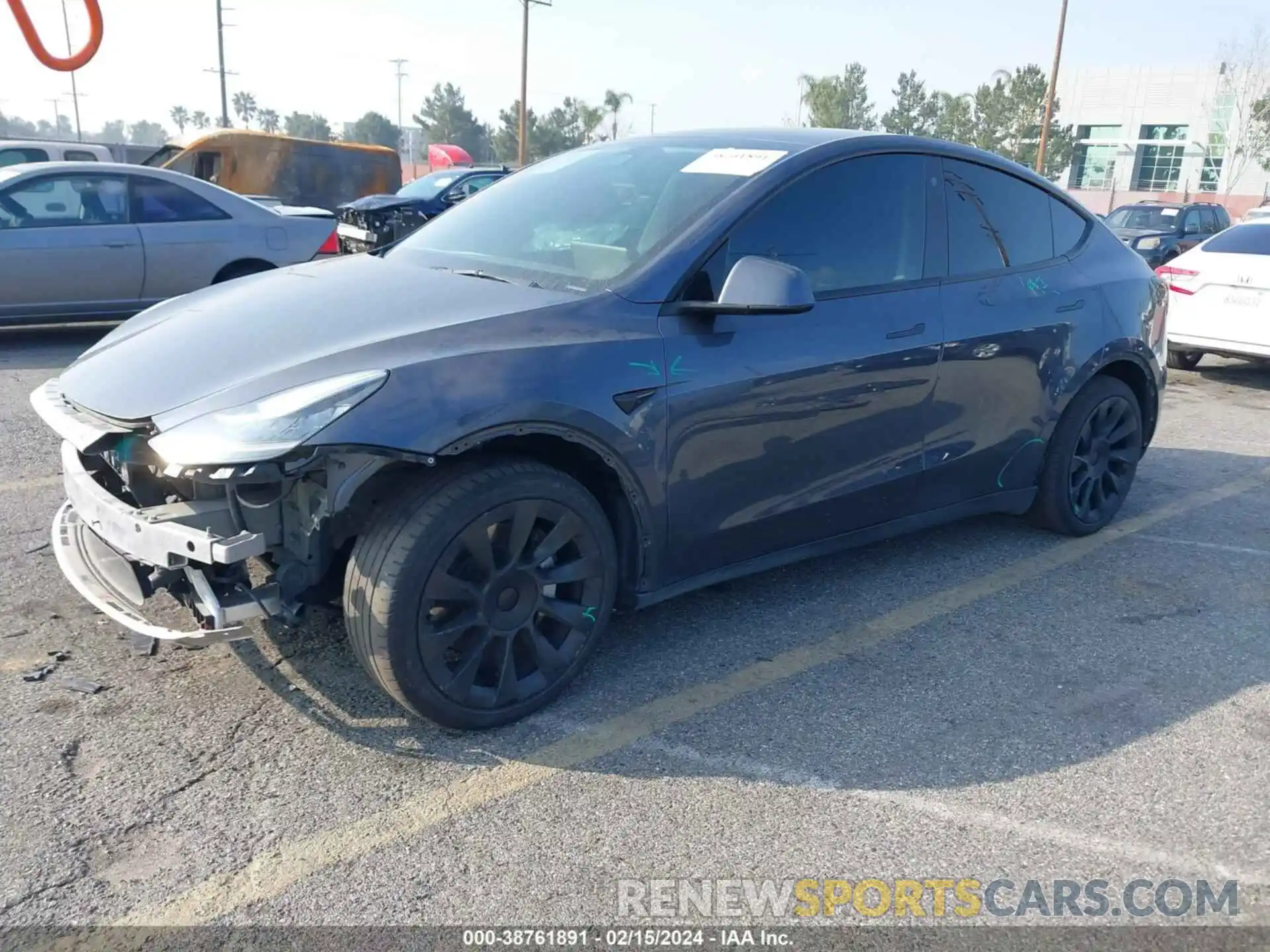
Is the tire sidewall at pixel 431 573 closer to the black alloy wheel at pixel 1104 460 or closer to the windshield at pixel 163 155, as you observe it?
the black alloy wheel at pixel 1104 460

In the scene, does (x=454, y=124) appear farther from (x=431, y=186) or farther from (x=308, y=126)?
(x=431, y=186)

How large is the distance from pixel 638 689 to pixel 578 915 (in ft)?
3.37

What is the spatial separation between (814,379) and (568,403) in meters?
0.97

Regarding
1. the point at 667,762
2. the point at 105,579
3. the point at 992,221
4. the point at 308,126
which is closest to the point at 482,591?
the point at 667,762

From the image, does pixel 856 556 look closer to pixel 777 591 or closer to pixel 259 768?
pixel 777 591

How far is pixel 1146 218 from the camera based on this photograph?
18.8 meters

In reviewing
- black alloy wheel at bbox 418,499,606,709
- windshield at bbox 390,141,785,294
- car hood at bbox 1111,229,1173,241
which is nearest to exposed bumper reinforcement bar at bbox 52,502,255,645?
black alloy wheel at bbox 418,499,606,709

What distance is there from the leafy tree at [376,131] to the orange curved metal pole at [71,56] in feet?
312

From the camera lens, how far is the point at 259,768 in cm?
268

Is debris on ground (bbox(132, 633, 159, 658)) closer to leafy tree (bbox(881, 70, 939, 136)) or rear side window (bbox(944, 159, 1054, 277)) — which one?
rear side window (bbox(944, 159, 1054, 277))

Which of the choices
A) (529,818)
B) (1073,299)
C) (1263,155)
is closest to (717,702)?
(529,818)

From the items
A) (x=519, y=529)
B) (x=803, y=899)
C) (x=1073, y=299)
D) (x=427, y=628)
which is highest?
(x=1073, y=299)

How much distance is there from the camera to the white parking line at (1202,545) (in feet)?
15.3

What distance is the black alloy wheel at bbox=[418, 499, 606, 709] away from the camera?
2.74m
